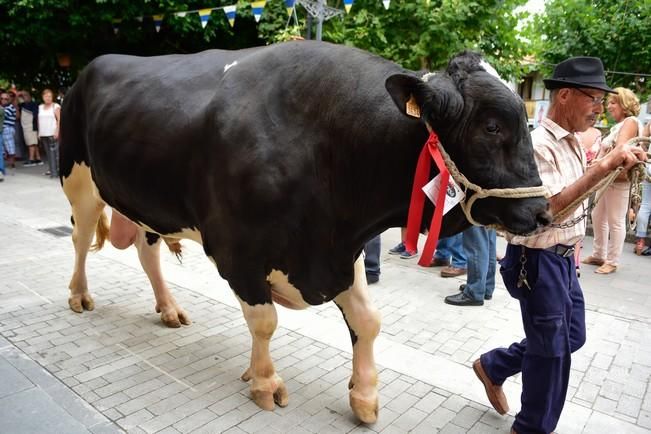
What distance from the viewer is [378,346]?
388 cm

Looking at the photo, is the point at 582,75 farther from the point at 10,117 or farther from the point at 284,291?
the point at 10,117

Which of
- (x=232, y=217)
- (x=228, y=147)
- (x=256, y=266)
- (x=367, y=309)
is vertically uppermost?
(x=228, y=147)

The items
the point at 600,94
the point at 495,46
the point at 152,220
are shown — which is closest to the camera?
the point at 600,94

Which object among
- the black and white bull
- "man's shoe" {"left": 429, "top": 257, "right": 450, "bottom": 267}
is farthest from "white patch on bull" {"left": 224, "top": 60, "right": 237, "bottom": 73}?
"man's shoe" {"left": 429, "top": 257, "right": 450, "bottom": 267}

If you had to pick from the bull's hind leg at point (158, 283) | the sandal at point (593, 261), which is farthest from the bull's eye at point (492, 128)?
the sandal at point (593, 261)

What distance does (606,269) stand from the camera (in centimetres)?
614

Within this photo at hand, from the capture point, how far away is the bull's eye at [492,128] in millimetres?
2062

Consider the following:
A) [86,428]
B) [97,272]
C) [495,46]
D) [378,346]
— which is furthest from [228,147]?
[495,46]

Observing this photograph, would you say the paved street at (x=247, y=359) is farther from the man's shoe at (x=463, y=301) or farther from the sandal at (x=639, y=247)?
the sandal at (x=639, y=247)

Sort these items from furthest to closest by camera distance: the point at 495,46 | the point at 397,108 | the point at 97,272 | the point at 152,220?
the point at 495,46 < the point at 97,272 < the point at 152,220 < the point at 397,108

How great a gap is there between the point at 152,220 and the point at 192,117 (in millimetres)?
797

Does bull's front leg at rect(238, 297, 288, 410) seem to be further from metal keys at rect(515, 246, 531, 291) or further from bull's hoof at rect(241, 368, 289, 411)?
metal keys at rect(515, 246, 531, 291)

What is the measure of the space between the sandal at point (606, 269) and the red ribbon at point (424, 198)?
4614 millimetres

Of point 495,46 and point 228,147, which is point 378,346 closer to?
point 228,147
